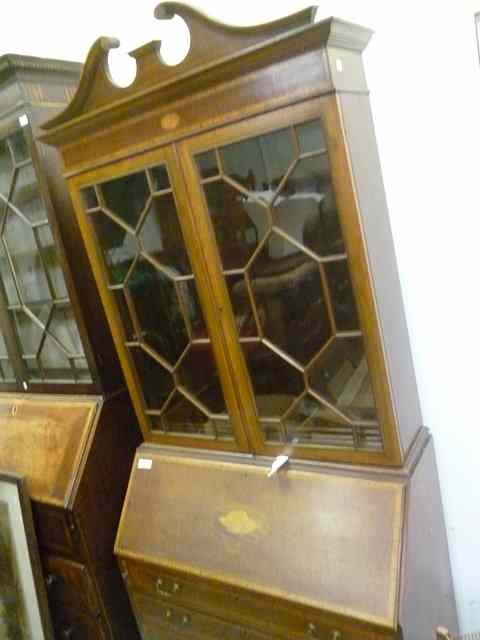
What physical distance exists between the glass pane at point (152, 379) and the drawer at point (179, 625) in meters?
0.55

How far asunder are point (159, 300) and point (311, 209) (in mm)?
495

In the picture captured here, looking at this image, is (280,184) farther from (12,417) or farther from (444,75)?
(12,417)

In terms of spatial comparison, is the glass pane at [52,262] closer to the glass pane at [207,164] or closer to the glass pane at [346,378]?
the glass pane at [207,164]

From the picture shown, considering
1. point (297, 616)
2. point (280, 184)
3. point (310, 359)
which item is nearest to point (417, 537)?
point (297, 616)

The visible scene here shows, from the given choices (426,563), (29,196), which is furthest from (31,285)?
(426,563)

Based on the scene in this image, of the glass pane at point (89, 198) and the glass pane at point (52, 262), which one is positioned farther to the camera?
the glass pane at point (52, 262)

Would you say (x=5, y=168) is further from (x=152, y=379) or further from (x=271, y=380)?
(x=271, y=380)

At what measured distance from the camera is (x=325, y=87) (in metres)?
0.91

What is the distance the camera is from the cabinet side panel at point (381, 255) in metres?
0.98

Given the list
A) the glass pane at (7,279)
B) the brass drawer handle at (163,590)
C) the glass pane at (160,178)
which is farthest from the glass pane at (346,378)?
the glass pane at (7,279)

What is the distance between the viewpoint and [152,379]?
141 centimetres

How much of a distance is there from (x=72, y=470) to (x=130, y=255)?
0.69 metres

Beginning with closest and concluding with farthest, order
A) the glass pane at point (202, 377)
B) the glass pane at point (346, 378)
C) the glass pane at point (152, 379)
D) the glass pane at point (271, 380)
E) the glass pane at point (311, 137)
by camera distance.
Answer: the glass pane at point (311, 137)
the glass pane at point (346, 378)
the glass pane at point (271, 380)
the glass pane at point (202, 377)
the glass pane at point (152, 379)

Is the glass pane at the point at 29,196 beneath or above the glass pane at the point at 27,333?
above
